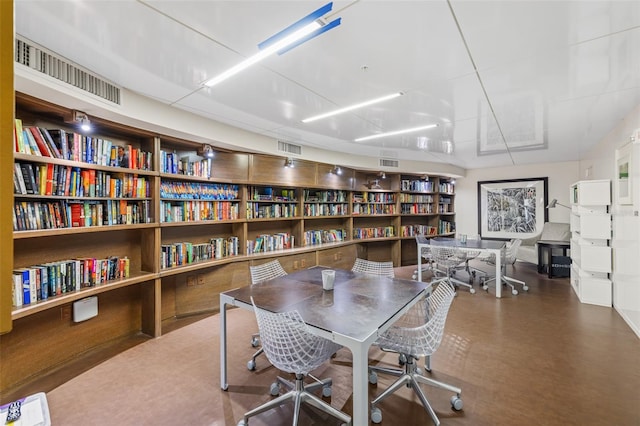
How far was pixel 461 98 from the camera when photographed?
2.81 meters

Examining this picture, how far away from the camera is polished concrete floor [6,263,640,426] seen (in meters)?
1.95

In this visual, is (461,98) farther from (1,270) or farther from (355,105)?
(1,270)

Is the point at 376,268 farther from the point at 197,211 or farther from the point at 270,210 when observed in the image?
the point at 197,211

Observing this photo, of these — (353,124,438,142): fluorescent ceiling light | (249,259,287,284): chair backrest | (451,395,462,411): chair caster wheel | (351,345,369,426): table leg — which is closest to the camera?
(351,345,369,426): table leg

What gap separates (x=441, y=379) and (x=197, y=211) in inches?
133

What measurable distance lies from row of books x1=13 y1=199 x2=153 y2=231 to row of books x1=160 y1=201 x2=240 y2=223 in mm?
274

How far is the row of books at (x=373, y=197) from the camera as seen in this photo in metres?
6.40

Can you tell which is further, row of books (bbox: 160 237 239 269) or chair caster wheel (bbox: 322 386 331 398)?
row of books (bbox: 160 237 239 269)

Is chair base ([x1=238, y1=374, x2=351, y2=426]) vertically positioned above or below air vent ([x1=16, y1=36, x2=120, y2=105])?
below

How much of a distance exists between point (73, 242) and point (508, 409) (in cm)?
400

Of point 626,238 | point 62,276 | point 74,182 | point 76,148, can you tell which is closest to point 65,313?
point 62,276

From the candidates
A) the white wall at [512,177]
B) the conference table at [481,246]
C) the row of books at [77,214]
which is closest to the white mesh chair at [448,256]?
the conference table at [481,246]

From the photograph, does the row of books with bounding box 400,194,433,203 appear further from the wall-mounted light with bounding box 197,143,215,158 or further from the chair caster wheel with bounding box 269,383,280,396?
the chair caster wheel with bounding box 269,383,280,396

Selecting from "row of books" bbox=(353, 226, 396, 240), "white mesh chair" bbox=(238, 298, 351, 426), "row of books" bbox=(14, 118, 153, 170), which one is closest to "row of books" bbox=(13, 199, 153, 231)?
"row of books" bbox=(14, 118, 153, 170)
